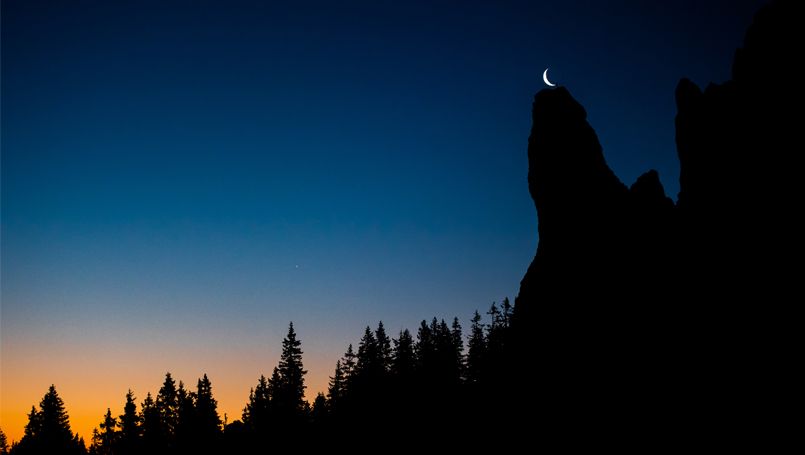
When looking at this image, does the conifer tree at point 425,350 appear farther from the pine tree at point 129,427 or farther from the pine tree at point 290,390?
the pine tree at point 129,427

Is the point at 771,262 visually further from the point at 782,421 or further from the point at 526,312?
the point at 526,312

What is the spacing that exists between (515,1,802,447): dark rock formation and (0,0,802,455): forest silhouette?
0.10 m

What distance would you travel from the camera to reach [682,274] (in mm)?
33125

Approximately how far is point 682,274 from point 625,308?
483 cm

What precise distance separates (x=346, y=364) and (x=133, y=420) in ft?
103

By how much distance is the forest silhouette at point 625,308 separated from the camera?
28.2 m

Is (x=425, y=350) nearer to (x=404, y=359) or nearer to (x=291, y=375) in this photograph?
(x=404, y=359)

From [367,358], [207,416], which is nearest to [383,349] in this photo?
[367,358]

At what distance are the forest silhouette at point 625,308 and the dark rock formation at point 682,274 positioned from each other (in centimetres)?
10

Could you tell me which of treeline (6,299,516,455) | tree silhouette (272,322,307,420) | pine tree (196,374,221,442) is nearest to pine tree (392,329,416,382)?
treeline (6,299,516,455)

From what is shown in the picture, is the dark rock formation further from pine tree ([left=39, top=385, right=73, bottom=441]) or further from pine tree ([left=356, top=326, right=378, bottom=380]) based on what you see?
pine tree ([left=39, top=385, right=73, bottom=441])

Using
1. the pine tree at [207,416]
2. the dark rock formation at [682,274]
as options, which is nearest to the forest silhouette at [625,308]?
the dark rock formation at [682,274]

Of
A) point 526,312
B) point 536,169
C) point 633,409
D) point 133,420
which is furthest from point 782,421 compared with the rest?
point 133,420

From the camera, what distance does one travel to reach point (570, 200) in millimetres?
43688
